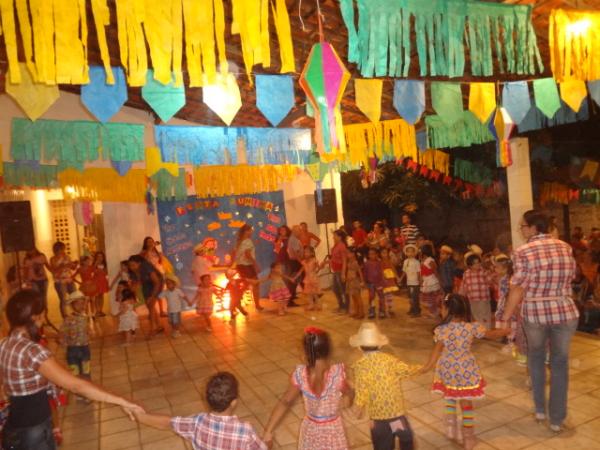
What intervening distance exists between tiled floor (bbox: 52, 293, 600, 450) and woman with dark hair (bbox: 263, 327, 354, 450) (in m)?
1.48

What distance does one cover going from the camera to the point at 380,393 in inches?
114

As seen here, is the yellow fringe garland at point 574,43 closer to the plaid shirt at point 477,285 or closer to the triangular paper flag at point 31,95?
the plaid shirt at point 477,285

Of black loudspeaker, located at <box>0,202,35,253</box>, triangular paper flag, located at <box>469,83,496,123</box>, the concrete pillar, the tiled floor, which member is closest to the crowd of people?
the tiled floor

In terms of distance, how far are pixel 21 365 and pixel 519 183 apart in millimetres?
9233

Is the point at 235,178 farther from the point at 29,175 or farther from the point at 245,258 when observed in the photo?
the point at 29,175

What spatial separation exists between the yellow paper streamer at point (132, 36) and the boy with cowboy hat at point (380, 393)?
7.33 feet

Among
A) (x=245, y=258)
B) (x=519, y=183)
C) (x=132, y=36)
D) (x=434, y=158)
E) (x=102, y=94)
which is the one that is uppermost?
(x=132, y=36)

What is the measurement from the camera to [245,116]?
35.6 feet

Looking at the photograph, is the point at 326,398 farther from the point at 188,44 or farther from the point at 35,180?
the point at 35,180

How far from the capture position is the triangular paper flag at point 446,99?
229 inches

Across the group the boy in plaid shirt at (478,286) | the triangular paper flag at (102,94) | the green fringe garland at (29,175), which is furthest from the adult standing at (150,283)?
the boy in plaid shirt at (478,286)

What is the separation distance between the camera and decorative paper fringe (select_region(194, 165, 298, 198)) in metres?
9.97

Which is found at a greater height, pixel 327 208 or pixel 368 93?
pixel 368 93

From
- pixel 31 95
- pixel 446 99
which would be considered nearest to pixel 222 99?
pixel 31 95
